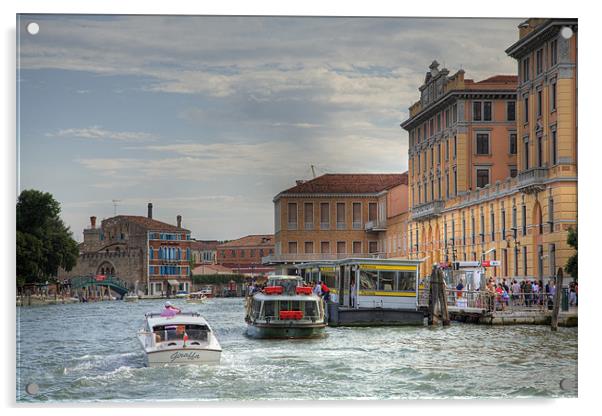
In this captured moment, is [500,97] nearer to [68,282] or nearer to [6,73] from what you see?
[68,282]

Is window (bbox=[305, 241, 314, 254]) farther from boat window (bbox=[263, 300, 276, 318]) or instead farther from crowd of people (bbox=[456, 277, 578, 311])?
crowd of people (bbox=[456, 277, 578, 311])

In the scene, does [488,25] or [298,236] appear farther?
[298,236]

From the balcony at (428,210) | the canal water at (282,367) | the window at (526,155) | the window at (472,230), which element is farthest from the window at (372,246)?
the window at (526,155)

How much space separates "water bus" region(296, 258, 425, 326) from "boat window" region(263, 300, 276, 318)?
761mm

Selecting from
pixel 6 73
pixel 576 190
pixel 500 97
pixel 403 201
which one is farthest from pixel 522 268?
pixel 6 73

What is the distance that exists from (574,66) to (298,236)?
5.45 metres

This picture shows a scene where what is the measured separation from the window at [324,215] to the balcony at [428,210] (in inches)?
62.3

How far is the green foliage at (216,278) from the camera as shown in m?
22.1

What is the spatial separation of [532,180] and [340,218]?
9.81 feet

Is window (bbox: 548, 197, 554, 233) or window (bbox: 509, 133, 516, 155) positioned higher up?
window (bbox: 509, 133, 516, 155)

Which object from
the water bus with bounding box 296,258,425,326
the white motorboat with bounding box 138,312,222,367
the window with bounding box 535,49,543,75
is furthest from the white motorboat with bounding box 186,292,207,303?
the window with bounding box 535,49,543,75

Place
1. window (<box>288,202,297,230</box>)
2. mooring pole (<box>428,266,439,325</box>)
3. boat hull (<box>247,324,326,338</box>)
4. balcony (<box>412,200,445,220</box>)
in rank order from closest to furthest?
1. window (<box>288,202,297,230</box>)
2. balcony (<box>412,200,445,220</box>)
3. boat hull (<box>247,324,326,338</box>)
4. mooring pole (<box>428,266,439,325</box>)

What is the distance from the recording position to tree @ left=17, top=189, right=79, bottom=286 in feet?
45.9

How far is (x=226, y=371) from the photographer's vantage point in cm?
1627
